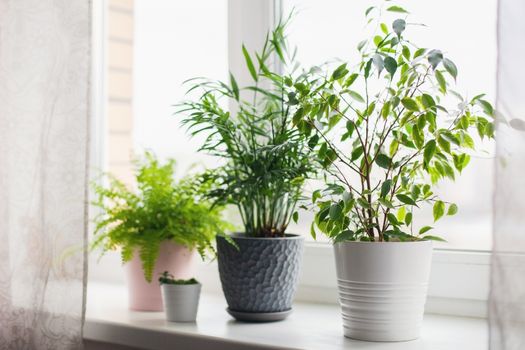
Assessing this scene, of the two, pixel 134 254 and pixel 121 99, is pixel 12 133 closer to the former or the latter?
pixel 134 254

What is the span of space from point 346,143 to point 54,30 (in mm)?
679

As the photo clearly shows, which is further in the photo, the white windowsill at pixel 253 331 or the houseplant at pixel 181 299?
the houseplant at pixel 181 299

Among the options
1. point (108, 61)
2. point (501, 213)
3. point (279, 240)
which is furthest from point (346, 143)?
point (108, 61)

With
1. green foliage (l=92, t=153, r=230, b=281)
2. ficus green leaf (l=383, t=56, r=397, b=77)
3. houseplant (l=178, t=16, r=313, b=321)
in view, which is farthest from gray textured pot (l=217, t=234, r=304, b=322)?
ficus green leaf (l=383, t=56, r=397, b=77)

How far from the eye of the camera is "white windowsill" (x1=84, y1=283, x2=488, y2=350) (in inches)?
50.6

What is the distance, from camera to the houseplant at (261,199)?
1.41 m

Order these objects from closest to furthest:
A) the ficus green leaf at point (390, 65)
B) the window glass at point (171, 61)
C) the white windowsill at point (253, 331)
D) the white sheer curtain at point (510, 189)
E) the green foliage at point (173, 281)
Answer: the white sheer curtain at point (510, 189)
the ficus green leaf at point (390, 65)
the white windowsill at point (253, 331)
the green foliage at point (173, 281)
the window glass at point (171, 61)

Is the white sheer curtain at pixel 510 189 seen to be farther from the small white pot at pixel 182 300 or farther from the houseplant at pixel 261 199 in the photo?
the small white pot at pixel 182 300

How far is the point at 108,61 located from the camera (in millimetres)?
2145

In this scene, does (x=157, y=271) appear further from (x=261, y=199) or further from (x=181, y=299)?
(x=261, y=199)

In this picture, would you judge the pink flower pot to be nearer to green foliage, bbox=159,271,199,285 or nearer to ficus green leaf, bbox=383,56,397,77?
green foliage, bbox=159,271,199,285

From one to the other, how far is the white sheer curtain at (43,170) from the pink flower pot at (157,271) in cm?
14

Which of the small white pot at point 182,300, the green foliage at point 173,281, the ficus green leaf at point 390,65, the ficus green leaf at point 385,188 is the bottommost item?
the small white pot at point 182,300

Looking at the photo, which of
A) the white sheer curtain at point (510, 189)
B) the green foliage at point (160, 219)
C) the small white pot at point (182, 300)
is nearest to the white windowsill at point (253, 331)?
the small white pot at point (182, 300)
